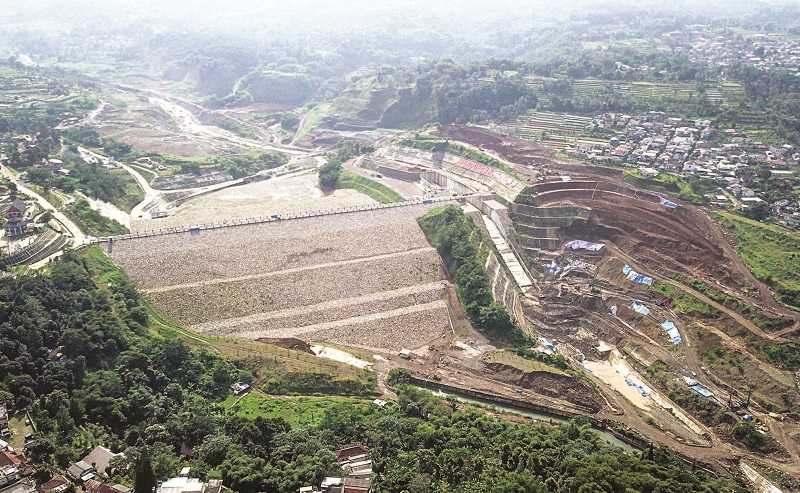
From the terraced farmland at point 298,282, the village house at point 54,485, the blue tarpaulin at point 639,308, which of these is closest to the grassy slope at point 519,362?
the terraced farmland at point 298,282

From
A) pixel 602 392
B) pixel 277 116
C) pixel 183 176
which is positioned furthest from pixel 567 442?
pixel 277 116

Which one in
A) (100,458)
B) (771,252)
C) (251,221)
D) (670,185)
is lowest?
(100,458)

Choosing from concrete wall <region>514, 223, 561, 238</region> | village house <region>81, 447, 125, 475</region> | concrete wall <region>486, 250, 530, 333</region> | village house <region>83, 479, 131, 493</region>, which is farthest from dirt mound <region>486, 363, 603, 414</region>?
village house <region>83, 479, 131, 493</region>

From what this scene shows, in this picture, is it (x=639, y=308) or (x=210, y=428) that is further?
(x=639, y=308)

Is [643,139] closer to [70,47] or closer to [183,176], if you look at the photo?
[183,176]

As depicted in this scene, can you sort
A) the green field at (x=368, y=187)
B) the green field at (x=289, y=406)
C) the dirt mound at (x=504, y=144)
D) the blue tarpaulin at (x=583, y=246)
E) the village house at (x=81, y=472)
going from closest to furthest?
the village house at (x=81, y=472) < the green field at (x=289, y=406) < the blue tarpaulin at (x=583, y=246) < the dirt mound at (x=504, y=144) < the green field at (x=368, y=187)

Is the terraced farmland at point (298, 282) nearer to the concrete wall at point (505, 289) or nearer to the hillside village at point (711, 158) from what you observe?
the concrete wall at point (505, 289)

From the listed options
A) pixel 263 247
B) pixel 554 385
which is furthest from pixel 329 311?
pixel 554 385

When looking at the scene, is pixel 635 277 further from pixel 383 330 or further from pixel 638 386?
pixel 383 330
